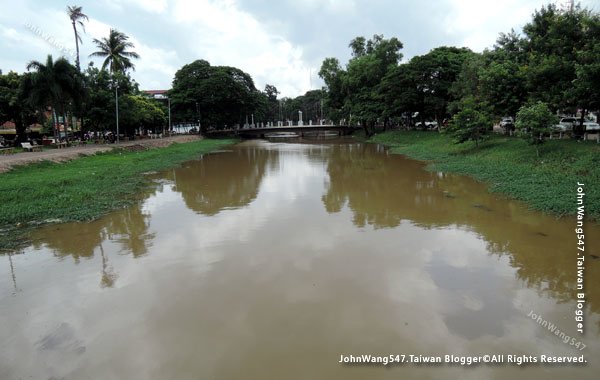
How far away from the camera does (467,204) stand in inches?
543

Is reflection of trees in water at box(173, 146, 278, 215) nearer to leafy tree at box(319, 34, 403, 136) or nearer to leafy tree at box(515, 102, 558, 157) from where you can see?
leafy tree at box(515, 102, 558, 157)

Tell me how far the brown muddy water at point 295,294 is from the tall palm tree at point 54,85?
22221 mm

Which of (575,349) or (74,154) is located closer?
(575,349)

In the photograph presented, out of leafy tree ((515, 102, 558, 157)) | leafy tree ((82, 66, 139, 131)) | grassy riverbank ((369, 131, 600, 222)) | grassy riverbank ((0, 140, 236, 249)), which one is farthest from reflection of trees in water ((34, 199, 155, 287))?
leafy tree ((82, 66, 139, 131))

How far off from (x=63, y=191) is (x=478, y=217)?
49.7 feet

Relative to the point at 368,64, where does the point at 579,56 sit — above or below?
below

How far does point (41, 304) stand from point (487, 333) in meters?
7.41

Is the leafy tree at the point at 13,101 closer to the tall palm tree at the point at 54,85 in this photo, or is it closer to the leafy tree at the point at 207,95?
the tall palm tree at the point at 54,85

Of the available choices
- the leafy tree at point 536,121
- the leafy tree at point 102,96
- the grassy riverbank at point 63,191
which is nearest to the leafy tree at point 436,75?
the leafy tree at point 536,121

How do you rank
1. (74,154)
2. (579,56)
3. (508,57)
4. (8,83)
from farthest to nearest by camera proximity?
(8,83)
(74,154)
(508,57)
(579,56)

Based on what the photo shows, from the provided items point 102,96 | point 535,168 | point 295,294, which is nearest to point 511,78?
point 535,168

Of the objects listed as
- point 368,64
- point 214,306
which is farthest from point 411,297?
point 368,64

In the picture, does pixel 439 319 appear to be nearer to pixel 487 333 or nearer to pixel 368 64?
pixel 487 333

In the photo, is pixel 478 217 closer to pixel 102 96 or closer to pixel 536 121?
pixel 536 121
